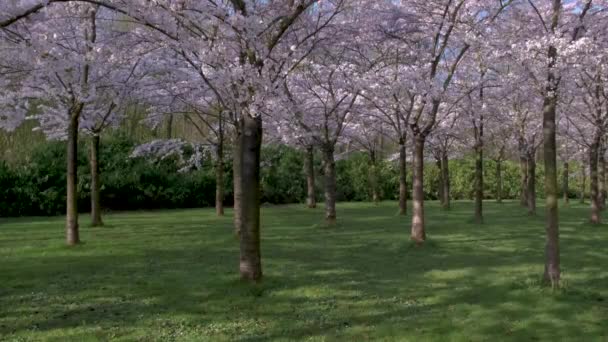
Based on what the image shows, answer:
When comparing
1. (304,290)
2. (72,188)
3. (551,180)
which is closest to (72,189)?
(72,188)

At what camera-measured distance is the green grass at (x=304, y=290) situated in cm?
572

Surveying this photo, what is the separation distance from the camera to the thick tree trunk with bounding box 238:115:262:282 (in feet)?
25.0

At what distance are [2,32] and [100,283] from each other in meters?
3.63

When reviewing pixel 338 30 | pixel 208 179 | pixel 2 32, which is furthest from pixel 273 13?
pixel 208 179

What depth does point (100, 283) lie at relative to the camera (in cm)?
802

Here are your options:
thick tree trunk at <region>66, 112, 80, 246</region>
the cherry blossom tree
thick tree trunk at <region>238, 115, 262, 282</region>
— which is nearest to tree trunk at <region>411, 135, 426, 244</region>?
thick tree trunk at <region>238, 115, 262, 282</region>

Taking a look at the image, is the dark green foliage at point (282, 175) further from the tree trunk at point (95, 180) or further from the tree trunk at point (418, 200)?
the tree trunk at point (418, 200)

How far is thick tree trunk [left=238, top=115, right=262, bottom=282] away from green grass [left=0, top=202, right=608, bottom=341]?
37cm

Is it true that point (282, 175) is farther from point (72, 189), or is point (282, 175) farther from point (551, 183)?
point (551, 183)

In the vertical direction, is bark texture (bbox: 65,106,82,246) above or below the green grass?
above

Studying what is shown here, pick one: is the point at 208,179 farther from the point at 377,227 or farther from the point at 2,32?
the point at 2,32

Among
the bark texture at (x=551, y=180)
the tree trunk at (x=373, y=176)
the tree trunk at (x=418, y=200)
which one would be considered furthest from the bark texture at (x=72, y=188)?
the tree trunk at (x=373, y=176)

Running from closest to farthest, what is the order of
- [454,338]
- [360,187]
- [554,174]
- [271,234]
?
[454,338] < [554,174] < [271,234] < [360,187]

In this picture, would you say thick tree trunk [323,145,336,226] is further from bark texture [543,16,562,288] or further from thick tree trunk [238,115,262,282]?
bark texture [543,16,562,288]
